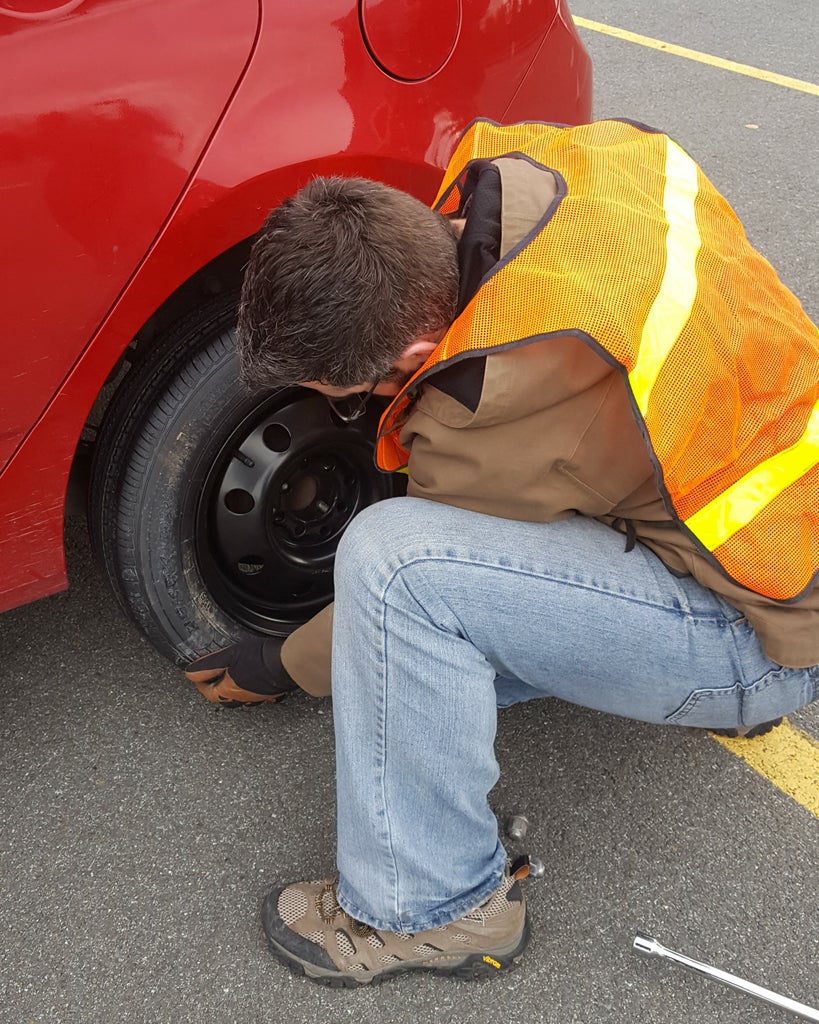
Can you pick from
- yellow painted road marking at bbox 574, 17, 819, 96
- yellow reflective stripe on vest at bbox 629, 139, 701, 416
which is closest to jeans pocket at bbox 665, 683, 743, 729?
yellow reflective stripe on vest at bbox 629, 139, 701, 416

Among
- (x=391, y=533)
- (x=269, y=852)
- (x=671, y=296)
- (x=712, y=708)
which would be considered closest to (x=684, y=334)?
(x=671, y=296)

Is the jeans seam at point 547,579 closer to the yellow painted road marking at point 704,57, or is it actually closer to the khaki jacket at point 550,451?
the khaki jacket at point 550,451

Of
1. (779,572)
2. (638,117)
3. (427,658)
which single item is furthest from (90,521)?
(638,117)

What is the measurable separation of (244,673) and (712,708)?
88 centimetres

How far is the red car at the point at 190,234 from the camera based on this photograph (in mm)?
1425

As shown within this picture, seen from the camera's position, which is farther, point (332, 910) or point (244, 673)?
point (244, 673)

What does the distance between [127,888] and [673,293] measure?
4.56ft

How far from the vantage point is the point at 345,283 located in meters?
1.34

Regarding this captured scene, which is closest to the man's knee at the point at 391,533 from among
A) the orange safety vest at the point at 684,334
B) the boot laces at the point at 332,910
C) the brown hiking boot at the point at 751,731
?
the orange safety vest at the point at 684,334

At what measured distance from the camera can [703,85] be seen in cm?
477

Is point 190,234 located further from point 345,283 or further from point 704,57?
point 704,57

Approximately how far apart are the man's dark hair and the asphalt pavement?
3.02 ft

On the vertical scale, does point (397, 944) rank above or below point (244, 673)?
→ below

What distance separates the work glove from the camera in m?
1.86
